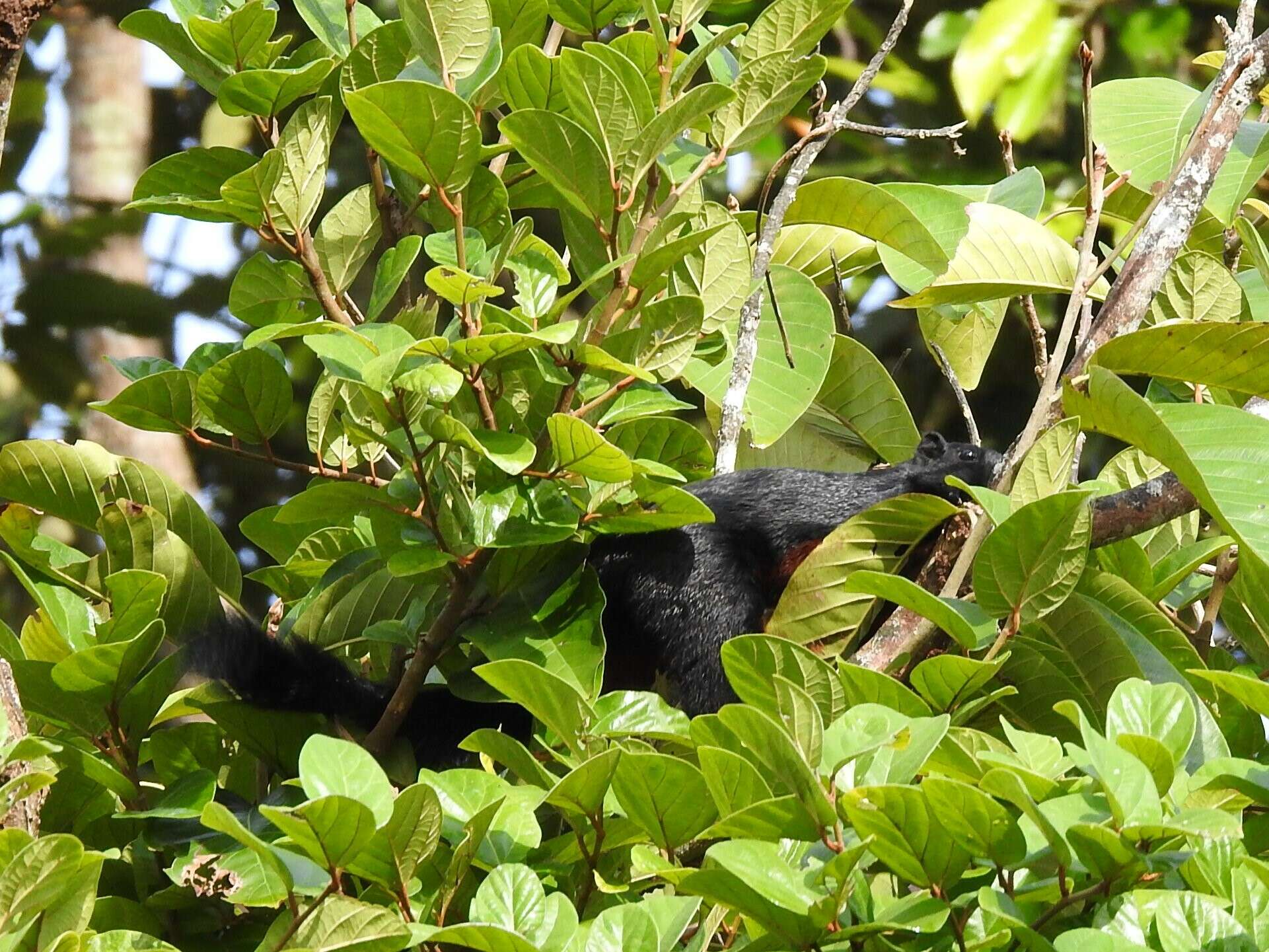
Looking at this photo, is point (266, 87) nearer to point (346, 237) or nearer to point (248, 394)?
point (346, 237)

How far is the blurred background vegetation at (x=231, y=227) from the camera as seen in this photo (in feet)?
16.4

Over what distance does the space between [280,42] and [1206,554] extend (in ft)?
4.22

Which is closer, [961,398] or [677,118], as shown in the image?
[677,118]

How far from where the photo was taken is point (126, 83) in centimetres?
561

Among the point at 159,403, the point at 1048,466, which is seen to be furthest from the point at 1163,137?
the point at 159,403

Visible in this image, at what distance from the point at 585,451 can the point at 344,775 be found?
45cm

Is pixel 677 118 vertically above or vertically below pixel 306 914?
above

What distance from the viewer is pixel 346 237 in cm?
175

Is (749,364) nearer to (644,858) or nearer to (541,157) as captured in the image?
(541,157)

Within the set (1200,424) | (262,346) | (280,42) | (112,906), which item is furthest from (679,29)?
(112,906)

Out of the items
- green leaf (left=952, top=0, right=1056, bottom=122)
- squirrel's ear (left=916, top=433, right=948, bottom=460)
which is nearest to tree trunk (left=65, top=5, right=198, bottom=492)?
squirrel's ear (left=916, top=433, right=948, bottom=460)

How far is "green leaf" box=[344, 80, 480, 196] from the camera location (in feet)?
4.66

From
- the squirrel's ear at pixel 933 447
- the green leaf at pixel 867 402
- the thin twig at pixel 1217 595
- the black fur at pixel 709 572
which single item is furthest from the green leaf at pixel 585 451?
the squirrel's ear at pixel 933 447

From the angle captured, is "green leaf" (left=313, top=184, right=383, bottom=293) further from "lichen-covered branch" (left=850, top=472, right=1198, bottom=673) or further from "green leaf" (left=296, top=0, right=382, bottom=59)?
"lichen-covered branch" (left=850, top=472, right=1198, bottom=673)
